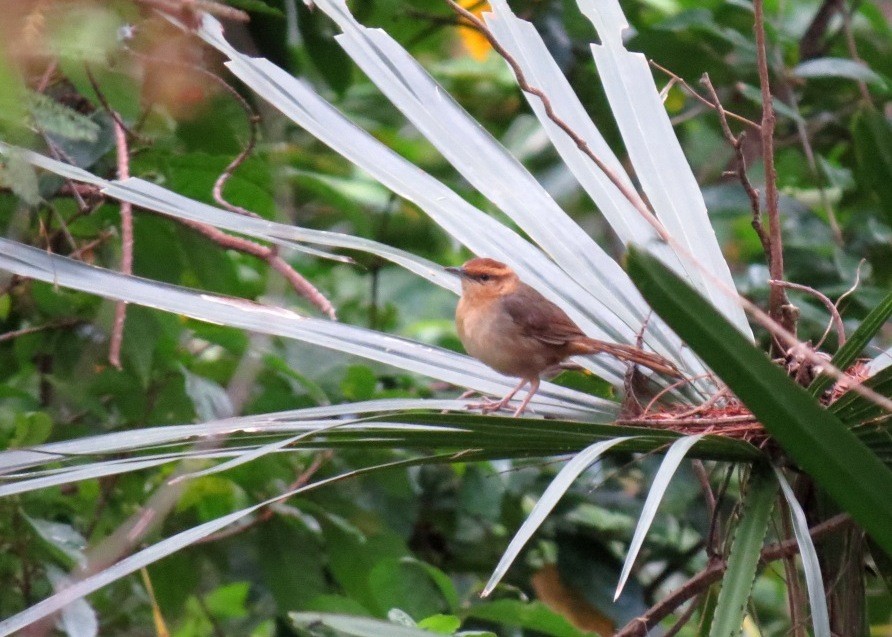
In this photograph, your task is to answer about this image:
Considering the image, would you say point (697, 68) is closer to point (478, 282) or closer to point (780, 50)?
point (780, 50)

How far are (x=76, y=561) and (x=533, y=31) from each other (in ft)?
5.50

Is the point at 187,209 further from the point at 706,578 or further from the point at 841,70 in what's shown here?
the point at 841,70

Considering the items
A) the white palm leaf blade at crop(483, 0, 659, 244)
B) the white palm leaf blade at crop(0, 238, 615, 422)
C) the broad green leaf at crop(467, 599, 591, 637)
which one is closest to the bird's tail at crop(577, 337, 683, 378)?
the white palm leaf blade at crop(0, 238, 615, 422)

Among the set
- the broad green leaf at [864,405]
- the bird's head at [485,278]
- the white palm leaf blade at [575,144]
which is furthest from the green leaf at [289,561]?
the broad green leaf at [864,405]

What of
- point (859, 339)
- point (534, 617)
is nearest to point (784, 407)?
point (859, 339)

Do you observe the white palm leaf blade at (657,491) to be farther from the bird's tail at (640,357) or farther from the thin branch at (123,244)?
the thin branch at (123,244)

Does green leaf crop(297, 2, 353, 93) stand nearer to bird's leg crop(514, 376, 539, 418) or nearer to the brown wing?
the brown wing

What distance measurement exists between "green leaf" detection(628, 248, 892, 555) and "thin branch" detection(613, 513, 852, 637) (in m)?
0.66

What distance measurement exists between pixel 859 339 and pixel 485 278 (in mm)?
1595

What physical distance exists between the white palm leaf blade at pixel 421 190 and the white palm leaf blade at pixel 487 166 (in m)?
0.06

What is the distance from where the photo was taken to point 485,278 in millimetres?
3375

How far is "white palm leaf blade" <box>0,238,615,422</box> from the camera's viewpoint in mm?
2008

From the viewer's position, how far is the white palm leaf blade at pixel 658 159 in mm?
2342

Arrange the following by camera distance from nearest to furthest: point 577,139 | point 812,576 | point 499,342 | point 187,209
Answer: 1. point 812,576
2. point 577,139
3. point 187,209
4. point 499,342
